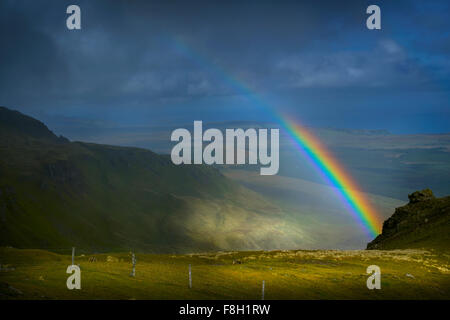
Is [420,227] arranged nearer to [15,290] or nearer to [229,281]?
[229,281]

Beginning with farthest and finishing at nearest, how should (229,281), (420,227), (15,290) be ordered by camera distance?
(420,227), (229,281), (15,290)

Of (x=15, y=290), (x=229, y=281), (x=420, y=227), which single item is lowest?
(x=15, y=290)

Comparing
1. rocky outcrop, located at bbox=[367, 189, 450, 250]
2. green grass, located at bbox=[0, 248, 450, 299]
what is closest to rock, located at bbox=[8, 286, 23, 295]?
green grass, located at bbox=[0, 248, 450, 299]

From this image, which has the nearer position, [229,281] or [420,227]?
[229,281]

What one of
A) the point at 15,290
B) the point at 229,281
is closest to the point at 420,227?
the point at 229,281

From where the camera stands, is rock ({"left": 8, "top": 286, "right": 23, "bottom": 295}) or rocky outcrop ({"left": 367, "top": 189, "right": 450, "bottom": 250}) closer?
rock ({"left": 8, "top": 286, "right": 23, "bottom": 295})

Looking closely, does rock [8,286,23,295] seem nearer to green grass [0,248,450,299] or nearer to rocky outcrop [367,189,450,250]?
green grass [0,248,450,299]

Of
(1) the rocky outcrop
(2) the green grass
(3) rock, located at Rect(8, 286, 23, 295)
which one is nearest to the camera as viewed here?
(3) rock, located at Rect(8, 286, 23, 295)

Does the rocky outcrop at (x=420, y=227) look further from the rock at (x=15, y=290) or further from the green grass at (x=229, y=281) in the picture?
the rock at (x=15, y=290)

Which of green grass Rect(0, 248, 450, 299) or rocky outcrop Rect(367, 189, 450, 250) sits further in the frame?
rocky outcrop Rect(367, 189, 450, 250)

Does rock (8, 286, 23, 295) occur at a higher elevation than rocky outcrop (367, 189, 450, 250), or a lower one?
lower

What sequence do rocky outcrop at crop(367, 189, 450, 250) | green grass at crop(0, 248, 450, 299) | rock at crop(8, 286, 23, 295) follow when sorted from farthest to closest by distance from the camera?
rocky outcrop at crop(367, 189, 450, 250) < green grass at crop(0, 248, 450, 299) < rock at crop(8, 286, 23, 295)
